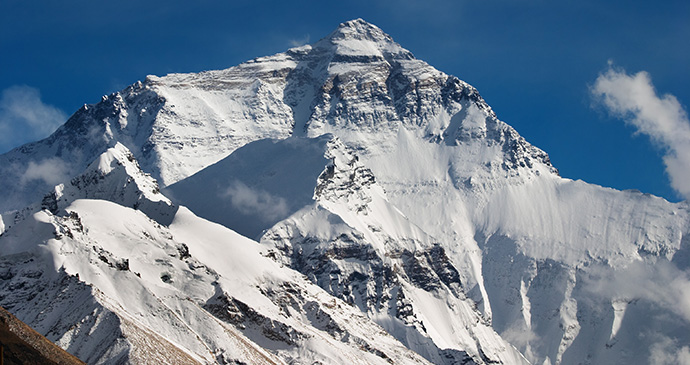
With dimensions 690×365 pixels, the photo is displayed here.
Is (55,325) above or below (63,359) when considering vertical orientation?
above

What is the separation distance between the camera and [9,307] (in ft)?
651

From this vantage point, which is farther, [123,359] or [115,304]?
[115,304]

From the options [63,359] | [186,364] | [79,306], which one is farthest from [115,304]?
[63,359]

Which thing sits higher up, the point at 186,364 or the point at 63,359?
the point at 186,364

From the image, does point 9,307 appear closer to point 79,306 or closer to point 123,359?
point 79,306

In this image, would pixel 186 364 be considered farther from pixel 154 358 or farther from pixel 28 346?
pixel 28 346

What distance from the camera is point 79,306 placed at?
192m

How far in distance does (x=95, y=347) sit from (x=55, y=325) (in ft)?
45.3

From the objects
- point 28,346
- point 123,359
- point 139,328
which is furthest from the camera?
point 139,328

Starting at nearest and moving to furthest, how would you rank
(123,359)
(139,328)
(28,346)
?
(28,346)
(123,359)
(139,328)

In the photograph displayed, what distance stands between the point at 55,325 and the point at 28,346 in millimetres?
52081

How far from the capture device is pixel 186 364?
184000 mm

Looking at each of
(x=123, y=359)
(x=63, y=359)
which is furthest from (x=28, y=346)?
(x=123, y=359)

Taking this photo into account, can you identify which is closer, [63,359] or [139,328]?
[63,359]
